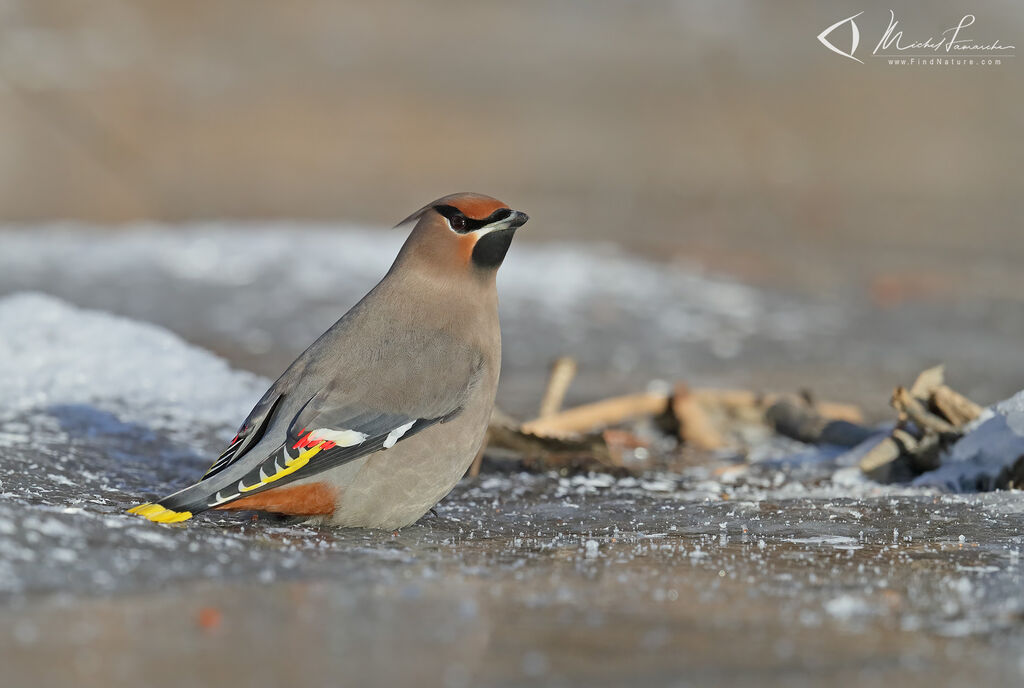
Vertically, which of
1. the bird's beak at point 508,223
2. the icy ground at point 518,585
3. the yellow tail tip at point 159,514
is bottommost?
the icy ground at point 518,585

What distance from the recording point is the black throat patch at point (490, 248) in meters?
3.66

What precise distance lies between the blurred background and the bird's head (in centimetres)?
441

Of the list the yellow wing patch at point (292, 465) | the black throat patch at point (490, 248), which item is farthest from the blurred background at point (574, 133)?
the yellow wing patch at point (292, 465)

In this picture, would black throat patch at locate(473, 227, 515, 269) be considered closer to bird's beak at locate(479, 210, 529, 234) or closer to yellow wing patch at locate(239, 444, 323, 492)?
bird's beak at locate(479, 210, 529, 234)

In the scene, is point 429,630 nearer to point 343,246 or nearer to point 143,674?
point 143,674

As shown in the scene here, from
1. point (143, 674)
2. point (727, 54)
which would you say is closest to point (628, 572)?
point (143, 674)

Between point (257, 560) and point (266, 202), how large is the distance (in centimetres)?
878

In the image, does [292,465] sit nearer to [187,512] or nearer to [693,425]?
[187,512]

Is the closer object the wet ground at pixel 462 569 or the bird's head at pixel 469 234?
the wet ground at pixel 462 569

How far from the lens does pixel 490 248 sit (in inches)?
144

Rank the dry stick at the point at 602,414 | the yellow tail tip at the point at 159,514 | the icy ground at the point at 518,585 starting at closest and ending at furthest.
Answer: the icy ground at the point at 518,585 → the yellow tail tip at the point at 159,514 → the dry stick at the point at 602,414

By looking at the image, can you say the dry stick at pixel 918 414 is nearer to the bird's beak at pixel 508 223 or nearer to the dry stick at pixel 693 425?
the dry stick at pixel 693 425

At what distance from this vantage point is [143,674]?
6.63 feet

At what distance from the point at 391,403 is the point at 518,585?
2.76 ft
